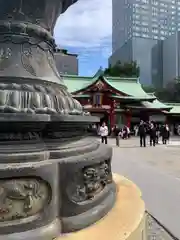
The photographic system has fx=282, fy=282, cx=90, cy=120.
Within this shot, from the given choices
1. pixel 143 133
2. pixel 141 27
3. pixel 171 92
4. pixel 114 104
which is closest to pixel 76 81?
pixel 114 104

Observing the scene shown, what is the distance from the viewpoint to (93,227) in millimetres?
1972

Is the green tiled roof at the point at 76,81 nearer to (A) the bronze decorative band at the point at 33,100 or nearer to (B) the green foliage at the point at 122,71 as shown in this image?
(B) the green foliage at the point at 122,71

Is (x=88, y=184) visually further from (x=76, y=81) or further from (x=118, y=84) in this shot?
(x=118, y=84)

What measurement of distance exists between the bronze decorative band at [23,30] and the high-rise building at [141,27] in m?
47.5

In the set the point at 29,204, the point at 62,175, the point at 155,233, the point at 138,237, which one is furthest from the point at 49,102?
the point at 155,233

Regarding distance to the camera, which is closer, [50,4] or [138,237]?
[138,237]

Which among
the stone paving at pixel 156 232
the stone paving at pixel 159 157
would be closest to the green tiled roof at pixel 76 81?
the stone paving at pixel 159 157

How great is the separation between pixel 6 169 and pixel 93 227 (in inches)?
28.8

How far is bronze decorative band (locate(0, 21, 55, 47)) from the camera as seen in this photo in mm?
2424

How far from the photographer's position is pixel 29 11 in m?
2.56

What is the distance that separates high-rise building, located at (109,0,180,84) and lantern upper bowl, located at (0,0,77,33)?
47.3 m

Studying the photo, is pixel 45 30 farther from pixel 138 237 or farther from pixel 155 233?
pixel 155 233

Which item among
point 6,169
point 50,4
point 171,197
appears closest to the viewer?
point 6,169

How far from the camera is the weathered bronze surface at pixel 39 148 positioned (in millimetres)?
1821
